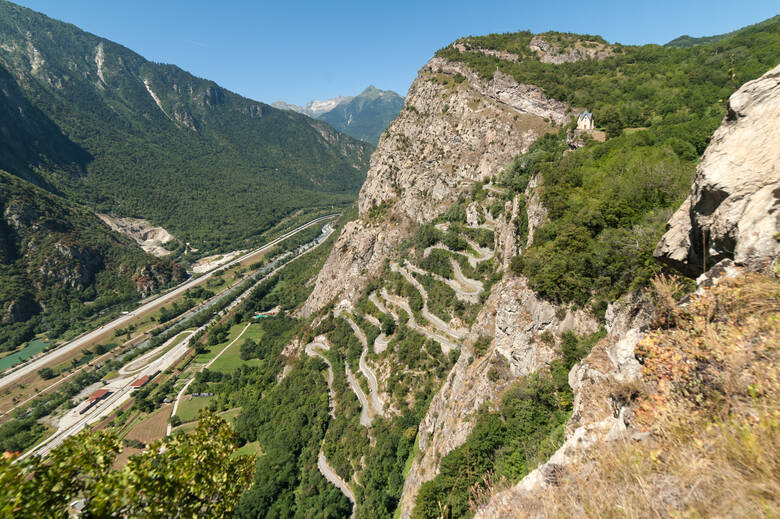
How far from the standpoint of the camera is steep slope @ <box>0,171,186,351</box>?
349 ft

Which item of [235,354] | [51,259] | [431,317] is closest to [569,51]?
[431,317]

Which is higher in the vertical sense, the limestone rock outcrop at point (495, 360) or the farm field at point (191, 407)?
the limestone rock outcrop at point (495, 360)

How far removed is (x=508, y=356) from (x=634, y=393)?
50.7 feet

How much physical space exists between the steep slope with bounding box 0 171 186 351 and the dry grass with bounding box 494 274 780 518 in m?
155

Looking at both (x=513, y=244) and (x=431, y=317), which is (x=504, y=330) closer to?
(x=513, y=244)

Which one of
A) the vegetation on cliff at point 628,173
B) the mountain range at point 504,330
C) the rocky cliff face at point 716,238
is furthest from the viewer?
the vegetation on cliff at point 628,173

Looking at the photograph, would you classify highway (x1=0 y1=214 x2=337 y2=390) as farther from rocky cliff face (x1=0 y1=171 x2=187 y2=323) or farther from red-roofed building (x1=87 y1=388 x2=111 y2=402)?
red-roofed building (x1=87 y1=388 x2=111 y2=402)

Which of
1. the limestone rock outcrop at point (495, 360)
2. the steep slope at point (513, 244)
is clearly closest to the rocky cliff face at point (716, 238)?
the steep slope at point (513, 244)

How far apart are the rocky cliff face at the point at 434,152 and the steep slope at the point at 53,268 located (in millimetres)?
93851

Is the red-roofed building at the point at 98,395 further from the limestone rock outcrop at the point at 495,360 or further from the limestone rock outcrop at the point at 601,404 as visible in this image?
the limestone rock outcrop at the point at 601,404

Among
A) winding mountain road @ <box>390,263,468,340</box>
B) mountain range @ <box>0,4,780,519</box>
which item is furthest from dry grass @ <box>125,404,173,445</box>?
winding mountain road @ <box>390,263,468,340</box>

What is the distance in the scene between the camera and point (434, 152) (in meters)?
75.2

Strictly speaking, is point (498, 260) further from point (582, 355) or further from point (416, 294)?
point (582, 355)

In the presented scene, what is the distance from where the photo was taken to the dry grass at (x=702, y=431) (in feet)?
11.8
